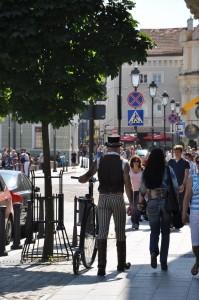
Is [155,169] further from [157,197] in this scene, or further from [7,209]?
[7,209]

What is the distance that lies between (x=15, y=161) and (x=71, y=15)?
49.7 meters

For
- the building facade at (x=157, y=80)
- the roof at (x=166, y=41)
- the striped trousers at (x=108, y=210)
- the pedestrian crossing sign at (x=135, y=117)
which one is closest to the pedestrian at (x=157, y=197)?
the striped trousers at (x=108, y=210)

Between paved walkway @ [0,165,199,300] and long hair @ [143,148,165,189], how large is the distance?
46.6 inches

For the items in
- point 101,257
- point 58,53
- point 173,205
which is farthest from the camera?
point 58,53

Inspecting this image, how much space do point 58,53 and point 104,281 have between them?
360 cm

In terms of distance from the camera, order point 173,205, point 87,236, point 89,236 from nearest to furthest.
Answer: point 173,205 < point 87,236 < point 89,236

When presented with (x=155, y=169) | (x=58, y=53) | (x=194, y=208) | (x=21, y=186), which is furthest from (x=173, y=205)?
(x=21, y=186)

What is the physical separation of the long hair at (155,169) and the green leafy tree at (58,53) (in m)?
1.69

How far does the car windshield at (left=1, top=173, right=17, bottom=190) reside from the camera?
21.5 meters

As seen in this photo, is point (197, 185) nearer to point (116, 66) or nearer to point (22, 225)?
point (116, 66)

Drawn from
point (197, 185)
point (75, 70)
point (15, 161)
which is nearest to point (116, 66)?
point (75, 70)

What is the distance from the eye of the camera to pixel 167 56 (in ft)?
393

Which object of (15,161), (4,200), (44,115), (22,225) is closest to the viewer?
(44,115)

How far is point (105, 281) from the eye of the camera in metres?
12.8
